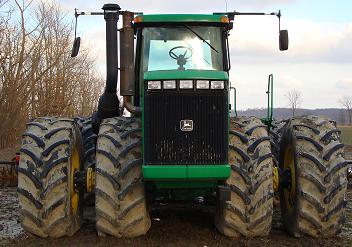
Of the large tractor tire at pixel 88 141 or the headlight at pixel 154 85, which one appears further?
the large tractor tire at pixel 88 141

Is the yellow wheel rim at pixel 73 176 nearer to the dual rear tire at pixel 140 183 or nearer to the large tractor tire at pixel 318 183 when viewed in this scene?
the dual rear tire at pixel 140 183

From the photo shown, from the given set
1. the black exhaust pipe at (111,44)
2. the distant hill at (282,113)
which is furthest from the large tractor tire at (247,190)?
the black exhaust pipe at (111,44)

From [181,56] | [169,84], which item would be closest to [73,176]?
[169,84]

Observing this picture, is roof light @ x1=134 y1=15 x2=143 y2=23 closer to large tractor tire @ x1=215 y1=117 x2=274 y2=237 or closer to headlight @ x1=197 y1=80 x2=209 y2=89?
headlight @ x1=197 y1=80 x2=209 y2=89

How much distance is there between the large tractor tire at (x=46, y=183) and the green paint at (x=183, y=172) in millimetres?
1083

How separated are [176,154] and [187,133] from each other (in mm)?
239

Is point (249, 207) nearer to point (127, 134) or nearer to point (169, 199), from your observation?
point (169, 199)

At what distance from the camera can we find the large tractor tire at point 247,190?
18.1ft

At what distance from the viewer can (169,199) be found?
621 cm

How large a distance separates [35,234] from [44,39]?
2787 centimetres

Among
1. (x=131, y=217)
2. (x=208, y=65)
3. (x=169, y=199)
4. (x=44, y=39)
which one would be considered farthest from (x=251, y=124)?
(x=44, y=39)

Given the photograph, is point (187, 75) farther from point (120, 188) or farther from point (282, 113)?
point (282, 113)

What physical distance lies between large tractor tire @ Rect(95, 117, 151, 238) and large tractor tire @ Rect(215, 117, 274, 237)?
0.94 meters

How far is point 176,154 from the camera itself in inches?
206
